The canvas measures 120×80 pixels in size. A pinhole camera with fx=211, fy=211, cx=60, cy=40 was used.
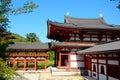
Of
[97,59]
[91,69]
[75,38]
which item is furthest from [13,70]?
[75,38]

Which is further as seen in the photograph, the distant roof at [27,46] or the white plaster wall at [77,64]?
the distant roof at [27,46]

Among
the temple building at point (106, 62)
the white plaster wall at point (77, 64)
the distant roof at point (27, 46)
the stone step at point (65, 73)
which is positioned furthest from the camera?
the distant roof at point (27, 46)

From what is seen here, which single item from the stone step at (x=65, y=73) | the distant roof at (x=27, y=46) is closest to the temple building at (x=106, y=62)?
the stone step at (x=65, y=73)

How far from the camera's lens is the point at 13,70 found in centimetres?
1040

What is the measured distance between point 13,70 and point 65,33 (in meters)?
16.9

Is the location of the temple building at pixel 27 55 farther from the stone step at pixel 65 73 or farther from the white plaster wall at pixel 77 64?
the stone step at pixel 65 73

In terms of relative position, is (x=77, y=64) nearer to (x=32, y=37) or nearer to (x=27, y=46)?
(x=27, y=46)

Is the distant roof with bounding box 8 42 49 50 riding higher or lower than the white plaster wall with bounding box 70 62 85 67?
higher

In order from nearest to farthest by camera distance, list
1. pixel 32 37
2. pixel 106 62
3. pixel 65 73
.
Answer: pixel 106 62 < pixel 65 73 < pixel 32 37

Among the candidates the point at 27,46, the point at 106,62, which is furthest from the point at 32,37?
the point at 106,62

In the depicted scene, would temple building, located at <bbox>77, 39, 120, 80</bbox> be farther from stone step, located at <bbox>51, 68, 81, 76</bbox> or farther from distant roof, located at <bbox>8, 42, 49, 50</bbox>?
distant roof, located at <bbox>8, 42, 49, 50</bbox>

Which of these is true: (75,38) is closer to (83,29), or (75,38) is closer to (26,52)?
(83,29)

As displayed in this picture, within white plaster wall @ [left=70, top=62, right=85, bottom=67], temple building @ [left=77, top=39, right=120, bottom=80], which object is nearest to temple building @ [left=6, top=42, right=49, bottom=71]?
white plaster wall @ [left=70, top=62, right=85, bottom=67]

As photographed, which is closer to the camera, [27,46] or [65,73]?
[65,73]
